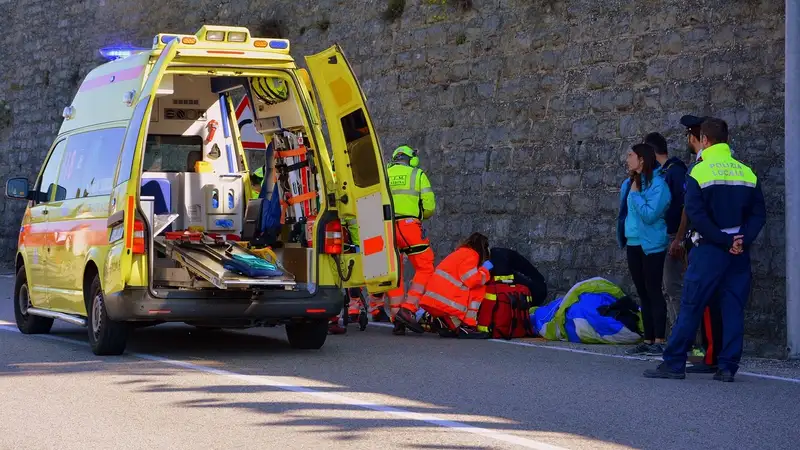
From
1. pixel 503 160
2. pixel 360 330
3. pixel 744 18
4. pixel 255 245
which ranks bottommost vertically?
pixel 360 330

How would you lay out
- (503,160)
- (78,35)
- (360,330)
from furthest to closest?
(78,35) < (503,160) < (360,330)

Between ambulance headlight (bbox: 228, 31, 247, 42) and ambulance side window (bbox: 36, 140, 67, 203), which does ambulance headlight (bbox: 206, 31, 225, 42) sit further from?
ambulance side window (bbox: 36, 140, 67, 203)

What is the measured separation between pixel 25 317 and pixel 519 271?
486 cm

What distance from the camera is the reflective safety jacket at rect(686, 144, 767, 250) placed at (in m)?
9.06

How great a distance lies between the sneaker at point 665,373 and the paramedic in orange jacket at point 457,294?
3.18 meters

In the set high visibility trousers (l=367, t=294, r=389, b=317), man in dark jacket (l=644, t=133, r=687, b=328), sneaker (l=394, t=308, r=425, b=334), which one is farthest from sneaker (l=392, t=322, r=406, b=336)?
man in dark jacket (l=644, t=133, r=687, b=328)

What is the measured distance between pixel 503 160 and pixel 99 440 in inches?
348

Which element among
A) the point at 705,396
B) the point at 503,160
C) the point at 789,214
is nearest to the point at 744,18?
the point at 789,214

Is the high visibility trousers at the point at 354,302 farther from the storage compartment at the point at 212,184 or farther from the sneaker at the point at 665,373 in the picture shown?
the sneaker at the point at 665,373

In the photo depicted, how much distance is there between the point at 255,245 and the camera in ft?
38.1

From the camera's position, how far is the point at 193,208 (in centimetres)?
1210

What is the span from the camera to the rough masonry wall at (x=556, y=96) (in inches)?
459

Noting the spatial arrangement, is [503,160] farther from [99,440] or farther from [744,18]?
[99,440]

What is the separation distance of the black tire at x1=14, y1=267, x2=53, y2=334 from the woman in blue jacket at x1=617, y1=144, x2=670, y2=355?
17.3 ft
